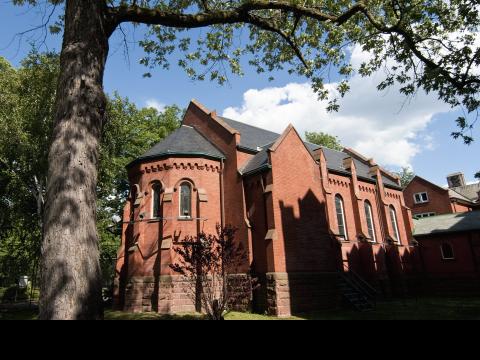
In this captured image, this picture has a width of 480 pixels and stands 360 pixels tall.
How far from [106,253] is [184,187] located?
14900 mm

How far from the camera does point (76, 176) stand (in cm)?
521

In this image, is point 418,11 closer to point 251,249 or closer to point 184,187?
point 251,249

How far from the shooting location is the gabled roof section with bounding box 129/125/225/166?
69.9ft

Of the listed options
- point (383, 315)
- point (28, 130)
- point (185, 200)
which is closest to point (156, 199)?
point (185, 200)

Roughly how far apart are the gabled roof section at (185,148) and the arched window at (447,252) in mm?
20379

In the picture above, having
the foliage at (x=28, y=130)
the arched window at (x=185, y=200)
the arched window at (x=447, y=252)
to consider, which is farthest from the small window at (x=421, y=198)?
the foliage at (x=28, y=130)

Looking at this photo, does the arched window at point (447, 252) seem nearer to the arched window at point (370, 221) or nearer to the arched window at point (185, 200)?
the arched window at point (370, 221)

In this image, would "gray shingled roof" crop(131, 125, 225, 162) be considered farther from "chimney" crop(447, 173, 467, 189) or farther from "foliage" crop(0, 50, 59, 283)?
"chimney" crop(447, 173, 467, 189)

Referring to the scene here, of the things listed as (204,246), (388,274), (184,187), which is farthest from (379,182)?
(204,246)

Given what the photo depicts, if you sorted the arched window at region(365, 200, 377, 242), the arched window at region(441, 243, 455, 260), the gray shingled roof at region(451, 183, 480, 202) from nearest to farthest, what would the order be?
the arched window at region(365, 200, 377, 242) < the arched window at region(441, 243, 455, 260) < the gray shingled roof at region(451, 183, 480, 202)

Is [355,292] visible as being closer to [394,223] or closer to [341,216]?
[341,216]

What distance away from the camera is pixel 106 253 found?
31109 mm

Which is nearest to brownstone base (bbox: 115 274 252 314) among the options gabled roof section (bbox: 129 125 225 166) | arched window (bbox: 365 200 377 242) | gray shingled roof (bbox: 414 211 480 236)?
gabled roof section (bbox: 129 125 225 166)

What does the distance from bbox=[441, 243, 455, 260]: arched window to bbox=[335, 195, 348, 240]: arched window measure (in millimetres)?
10041
